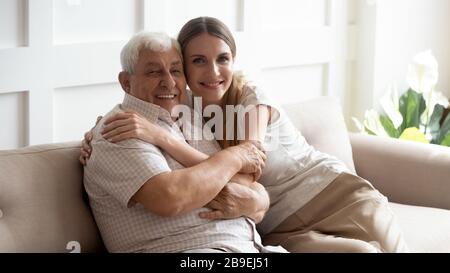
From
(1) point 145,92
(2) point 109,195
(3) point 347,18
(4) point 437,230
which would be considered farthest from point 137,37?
(3) point 347,18

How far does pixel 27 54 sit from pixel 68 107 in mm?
272

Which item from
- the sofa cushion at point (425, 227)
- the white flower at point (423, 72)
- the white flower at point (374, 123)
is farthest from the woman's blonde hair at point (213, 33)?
the white flower at point (423, 72)

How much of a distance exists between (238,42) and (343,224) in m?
1.23

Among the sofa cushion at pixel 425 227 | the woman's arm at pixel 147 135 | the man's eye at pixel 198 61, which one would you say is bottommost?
the sofa cushion at pixel 425 227

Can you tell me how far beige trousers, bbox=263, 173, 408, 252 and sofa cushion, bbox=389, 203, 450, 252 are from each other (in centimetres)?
13

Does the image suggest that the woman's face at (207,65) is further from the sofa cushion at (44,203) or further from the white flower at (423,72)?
the white flower at (423,72)

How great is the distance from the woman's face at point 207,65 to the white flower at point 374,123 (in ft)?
5.23

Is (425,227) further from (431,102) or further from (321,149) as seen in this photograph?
(431,102)

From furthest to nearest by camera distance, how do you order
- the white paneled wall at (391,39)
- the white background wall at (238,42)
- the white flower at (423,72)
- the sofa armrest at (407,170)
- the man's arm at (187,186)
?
the white paneled wall at (391,39) < the white flower at (423,72) < the sofa armrest at (407,170) < the white background wall at (238,42) < the man's arm at (187,186)

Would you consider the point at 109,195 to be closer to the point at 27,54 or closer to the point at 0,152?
the point at 0,152

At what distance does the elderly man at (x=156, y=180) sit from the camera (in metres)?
2.27

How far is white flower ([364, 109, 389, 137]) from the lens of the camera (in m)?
4.12

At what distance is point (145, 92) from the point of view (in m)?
2.47

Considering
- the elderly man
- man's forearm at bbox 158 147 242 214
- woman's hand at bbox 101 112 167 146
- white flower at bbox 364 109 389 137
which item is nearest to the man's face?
the elderly man
